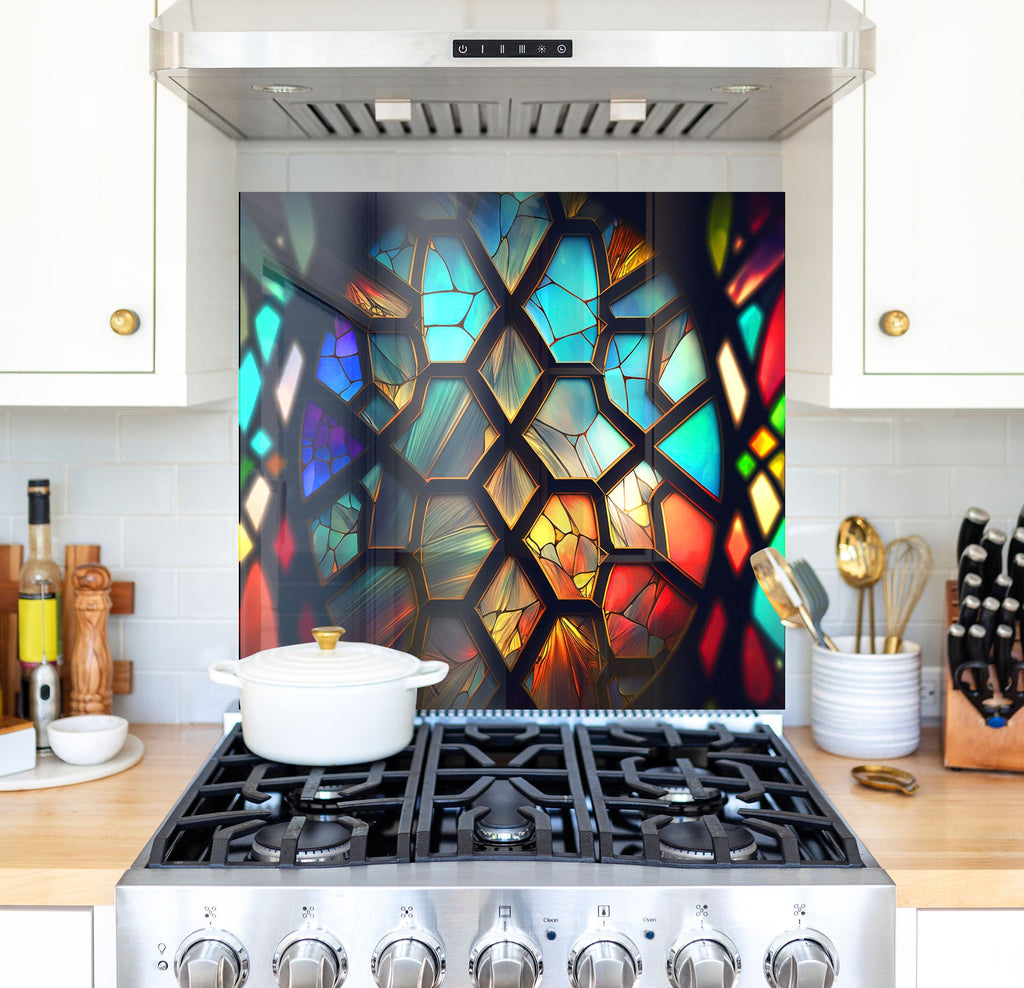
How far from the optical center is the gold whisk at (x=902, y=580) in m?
2.10

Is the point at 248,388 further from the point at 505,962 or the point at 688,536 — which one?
the point at 505,962

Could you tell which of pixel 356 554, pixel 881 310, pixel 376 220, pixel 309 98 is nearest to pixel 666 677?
pixel 356 554

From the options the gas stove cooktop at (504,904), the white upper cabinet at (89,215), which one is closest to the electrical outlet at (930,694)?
the gas stove cooktop at (504,904)

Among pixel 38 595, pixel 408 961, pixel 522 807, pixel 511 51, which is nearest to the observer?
pixel 408 961

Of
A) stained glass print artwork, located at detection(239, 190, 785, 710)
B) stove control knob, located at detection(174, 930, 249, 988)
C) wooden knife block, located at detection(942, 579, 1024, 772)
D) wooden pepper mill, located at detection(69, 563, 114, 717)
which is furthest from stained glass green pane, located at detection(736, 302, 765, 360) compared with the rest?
stove control knob, located at detection(174, 930, 249, 988)

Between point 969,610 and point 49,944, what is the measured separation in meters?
1.51

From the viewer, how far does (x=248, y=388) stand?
7.20 feet

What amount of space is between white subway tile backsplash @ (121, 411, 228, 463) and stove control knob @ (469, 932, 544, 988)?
112cm

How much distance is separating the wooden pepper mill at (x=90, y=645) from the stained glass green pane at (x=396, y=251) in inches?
Answer: 30.6

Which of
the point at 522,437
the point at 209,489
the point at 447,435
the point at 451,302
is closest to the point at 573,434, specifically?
the point at 522,437

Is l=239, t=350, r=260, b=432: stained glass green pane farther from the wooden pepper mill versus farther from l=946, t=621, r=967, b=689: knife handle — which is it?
l=946, t=621, r=967, b=689: knife handle

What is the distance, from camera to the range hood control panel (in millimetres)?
1555

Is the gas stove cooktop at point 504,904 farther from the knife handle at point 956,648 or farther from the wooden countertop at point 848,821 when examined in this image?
the knife handle at point 956,648

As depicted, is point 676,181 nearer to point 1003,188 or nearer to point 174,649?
point 1003,188
